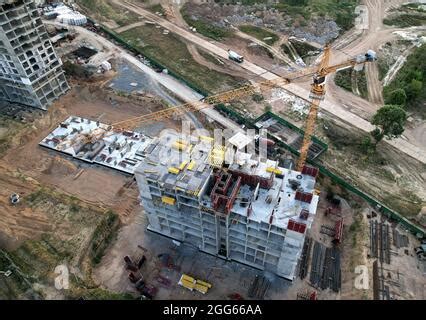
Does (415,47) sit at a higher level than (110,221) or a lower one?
higher

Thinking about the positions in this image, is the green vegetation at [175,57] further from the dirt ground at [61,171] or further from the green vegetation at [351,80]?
the green vegetation at [351,80]

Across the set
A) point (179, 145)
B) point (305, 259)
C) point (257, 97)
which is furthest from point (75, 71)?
point (305, 259)

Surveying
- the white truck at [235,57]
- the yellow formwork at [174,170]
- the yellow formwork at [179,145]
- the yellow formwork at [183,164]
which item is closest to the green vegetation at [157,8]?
the white truck at [235,57]

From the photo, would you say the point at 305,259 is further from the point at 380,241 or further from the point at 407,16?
the point at 407,16

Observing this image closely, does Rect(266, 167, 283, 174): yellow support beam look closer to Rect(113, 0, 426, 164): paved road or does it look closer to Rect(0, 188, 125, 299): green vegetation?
Rect(0, 188, 125, 299): green vegetation

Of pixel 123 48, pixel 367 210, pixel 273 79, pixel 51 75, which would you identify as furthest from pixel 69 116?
pixel 367 210

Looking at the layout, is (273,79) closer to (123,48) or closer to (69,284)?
(123,48)
